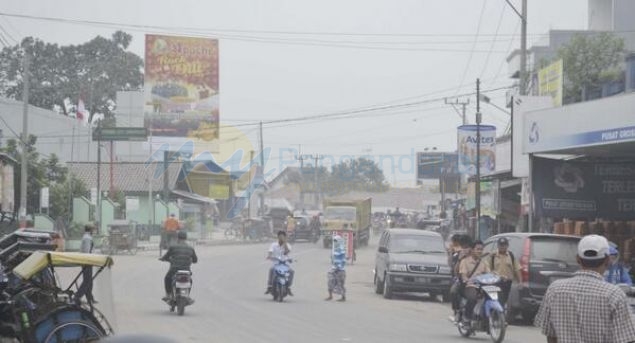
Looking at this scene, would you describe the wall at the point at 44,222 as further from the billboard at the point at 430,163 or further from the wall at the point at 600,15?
the billboard at the point at 430,163

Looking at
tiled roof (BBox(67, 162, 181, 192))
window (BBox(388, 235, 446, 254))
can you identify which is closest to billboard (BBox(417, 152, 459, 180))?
tiled roof (BBox(67, 162, 181, 192))

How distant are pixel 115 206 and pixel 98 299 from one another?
146 ft

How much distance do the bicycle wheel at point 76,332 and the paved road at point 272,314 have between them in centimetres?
233

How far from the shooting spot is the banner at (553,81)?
121 ft

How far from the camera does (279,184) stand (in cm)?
13050

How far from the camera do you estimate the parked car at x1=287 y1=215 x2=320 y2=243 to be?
6137 centimetres

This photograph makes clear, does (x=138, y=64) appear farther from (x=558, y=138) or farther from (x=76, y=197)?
(x=558, y=138)

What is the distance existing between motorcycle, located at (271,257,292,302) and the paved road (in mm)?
346

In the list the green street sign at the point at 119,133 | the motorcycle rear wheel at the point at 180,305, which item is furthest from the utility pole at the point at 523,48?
the green street sign at the point at 119,133

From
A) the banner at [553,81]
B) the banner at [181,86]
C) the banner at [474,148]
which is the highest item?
the banner at [181,86]

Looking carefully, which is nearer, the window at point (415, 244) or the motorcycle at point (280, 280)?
the motorcycle at point (280, 280)

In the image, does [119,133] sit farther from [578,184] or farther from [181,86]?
[578,184]

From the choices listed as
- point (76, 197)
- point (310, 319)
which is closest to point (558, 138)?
point (310, 319)

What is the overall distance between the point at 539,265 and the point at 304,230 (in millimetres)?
43721
